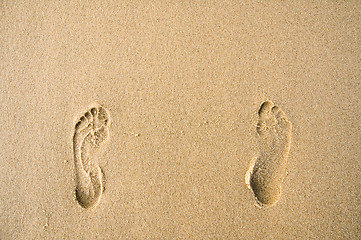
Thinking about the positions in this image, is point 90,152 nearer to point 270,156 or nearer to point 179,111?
point 179,111

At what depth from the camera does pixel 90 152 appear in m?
1.35

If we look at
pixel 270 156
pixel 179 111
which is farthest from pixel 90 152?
pixel 270 156

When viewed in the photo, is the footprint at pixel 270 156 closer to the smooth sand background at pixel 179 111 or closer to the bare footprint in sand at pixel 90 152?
the smooth sand background at pixel 179 111

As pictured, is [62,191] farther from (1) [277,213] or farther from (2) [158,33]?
(1) [277,213]

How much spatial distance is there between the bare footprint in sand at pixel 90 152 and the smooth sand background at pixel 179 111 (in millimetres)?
42

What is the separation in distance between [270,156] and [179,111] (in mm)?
586

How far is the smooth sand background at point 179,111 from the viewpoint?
1.33 m

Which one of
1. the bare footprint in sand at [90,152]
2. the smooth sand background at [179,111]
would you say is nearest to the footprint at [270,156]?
the smooth sand background at [179,111]

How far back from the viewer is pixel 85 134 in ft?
4.48

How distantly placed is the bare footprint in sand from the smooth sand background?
0.14 feet

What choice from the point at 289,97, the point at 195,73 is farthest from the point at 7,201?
the point at 289,97

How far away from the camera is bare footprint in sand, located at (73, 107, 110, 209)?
1.33m

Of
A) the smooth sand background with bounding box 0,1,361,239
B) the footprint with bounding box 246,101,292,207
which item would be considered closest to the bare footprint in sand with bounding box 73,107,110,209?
the smooth sand background with bounding box 0,1,361,239

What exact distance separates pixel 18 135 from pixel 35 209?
44 centimetres
